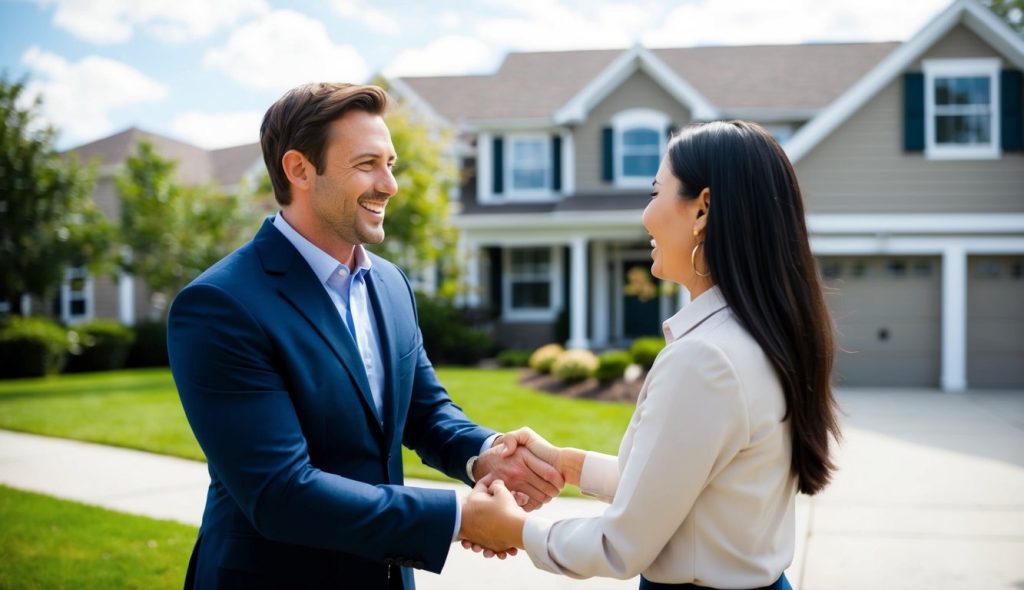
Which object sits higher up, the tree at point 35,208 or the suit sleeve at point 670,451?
the tree at point 35,208

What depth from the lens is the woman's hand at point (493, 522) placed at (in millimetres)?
2291

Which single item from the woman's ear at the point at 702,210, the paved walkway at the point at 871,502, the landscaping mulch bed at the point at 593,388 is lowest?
the paved walkway at the point at 871,502

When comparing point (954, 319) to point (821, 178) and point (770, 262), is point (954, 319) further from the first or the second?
point (770, 262)

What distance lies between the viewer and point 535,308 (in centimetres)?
2111

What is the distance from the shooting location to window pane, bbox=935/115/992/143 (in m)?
15.8

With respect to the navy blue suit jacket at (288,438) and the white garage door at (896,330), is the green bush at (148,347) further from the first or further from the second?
the navy blue suit jacket at (288,438)

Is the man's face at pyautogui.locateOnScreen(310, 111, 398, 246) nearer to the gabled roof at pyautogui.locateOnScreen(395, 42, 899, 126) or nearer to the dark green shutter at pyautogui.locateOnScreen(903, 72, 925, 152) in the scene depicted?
the dark green shutter at pyautogui.locateOnScreen(903, 72, 925, 152)

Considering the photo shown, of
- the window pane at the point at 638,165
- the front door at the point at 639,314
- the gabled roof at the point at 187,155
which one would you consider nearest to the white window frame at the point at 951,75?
the window pane at the point at 638,165

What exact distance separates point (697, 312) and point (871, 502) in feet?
19.2

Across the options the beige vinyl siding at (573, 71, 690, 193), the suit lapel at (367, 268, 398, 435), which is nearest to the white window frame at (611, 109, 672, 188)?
the beige vinyl siding at (573, 71, 690, 193)

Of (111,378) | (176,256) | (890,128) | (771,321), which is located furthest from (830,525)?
(176,256)

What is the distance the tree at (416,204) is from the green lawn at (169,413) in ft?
9.96

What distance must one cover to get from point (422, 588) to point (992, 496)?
17.1ft

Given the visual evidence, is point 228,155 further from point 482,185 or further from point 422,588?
point 422,588
